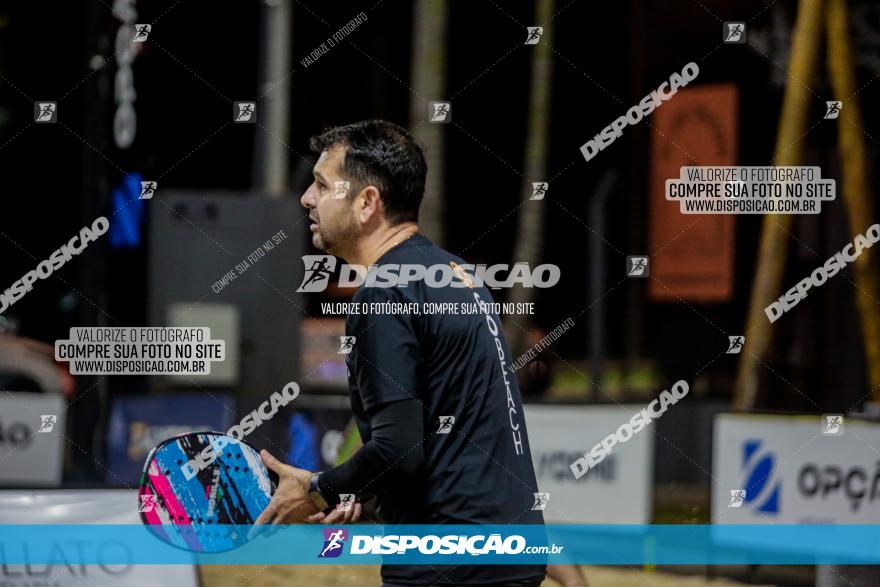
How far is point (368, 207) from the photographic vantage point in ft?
13.6

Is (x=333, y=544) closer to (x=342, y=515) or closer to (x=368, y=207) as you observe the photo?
(x=342, y=515)

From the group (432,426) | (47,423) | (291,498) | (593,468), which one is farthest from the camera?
(47,423)

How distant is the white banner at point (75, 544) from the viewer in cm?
576

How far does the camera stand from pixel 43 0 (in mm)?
14383

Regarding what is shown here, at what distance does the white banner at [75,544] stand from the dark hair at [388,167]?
7.68 feet

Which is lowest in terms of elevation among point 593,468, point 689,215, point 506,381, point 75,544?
point 75,544

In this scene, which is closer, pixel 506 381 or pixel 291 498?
pixel 506 381

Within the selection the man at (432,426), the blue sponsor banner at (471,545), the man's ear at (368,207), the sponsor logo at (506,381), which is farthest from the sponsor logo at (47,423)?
the sponsor logo at (506,381)

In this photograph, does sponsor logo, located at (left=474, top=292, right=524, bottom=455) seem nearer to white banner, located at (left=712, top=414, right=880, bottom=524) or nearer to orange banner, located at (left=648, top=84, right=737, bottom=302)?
white banner, located at (left=712, top=414, right=880, bottom=524)

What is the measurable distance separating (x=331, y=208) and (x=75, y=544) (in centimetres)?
247

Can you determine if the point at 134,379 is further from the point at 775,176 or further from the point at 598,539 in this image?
the point at 775,176

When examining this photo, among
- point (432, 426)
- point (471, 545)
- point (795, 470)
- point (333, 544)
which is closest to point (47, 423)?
point (333, 544)

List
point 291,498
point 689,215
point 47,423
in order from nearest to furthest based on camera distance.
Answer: point 291,498 < point 47,423 < point 689,215

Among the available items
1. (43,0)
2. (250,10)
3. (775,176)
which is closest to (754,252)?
(775,176)
